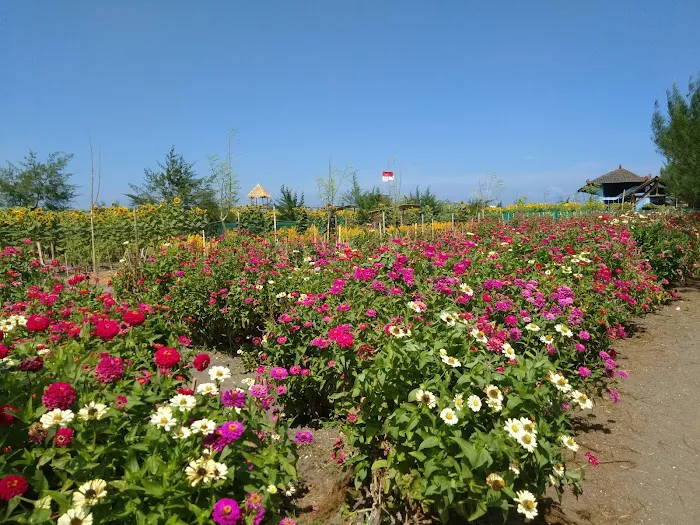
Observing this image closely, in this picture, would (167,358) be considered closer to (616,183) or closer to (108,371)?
(108,371)

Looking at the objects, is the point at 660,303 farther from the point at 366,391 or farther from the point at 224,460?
the point at 224,460

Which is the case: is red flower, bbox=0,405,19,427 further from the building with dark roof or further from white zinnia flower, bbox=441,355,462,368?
the building with dark roof

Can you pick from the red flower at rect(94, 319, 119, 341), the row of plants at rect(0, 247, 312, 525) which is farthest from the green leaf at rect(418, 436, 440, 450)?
the red flower at rect(94, 319, 119, 341)

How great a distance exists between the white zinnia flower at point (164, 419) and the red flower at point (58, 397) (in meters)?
0.25

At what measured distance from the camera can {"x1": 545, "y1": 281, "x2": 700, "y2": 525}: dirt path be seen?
2.27 m

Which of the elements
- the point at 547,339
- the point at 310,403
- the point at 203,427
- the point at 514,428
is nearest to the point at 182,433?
the point at 203,427

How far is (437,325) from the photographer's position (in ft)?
8.11

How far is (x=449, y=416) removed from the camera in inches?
67.1

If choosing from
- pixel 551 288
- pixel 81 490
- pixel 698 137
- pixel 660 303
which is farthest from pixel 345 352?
pixel 698 137

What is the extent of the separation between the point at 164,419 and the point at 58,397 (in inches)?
12.3

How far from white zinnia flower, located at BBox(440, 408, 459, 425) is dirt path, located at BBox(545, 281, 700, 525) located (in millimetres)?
939

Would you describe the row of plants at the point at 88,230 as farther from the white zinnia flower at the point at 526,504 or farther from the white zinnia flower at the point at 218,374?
the white zinnia flower at the point at 526,504

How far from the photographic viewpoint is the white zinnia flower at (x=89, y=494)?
1169 millimetres

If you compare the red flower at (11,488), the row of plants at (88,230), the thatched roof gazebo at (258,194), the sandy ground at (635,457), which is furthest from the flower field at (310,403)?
the thatched roof gazebo at (258,194)
